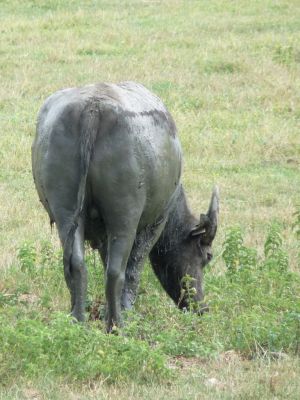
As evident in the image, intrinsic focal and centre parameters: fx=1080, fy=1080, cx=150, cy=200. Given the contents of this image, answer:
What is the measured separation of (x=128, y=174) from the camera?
23.7 ft

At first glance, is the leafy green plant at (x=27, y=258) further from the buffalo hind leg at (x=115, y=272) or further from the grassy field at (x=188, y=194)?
the buffalo hind leg at (x=115, y=272)

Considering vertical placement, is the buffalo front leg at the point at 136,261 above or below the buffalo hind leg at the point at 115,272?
below

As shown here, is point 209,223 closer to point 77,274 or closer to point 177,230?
point 177,230

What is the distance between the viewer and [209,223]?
28.0 ft

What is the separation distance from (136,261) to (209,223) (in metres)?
0.80

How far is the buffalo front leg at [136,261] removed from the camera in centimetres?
794

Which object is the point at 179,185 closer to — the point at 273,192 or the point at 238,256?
the point at 238,256

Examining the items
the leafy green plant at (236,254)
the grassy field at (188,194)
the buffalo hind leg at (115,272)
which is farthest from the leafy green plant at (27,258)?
the leafy green plant at (236,254)

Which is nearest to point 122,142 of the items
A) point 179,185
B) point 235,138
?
point 179,185

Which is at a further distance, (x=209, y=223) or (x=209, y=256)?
(x=209, y=256)

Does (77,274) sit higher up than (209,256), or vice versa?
(77,274)

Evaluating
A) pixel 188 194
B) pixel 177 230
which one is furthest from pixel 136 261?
pixel 188 194

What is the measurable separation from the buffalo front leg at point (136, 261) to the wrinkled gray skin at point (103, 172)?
4 cm

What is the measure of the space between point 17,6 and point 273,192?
471 inches
